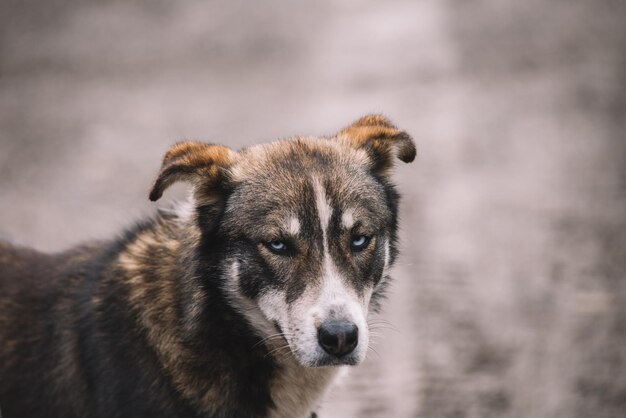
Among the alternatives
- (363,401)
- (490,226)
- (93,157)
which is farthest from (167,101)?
(363,401)

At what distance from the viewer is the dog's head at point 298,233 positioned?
137 inches

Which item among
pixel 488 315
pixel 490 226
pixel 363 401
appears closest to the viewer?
pixel 363 401

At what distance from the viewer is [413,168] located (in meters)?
8.92

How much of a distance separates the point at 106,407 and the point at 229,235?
3.26 ft

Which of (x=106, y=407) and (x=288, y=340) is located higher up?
(x=288, y=340)

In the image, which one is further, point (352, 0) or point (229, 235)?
point (352, 0)

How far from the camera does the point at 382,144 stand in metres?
4.15

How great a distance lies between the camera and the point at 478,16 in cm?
1362

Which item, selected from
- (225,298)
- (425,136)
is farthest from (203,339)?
(425,136)

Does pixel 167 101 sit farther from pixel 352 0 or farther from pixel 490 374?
pixel 490 374

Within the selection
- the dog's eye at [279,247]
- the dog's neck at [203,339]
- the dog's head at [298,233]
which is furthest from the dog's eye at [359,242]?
the dog's neck at [203,339]

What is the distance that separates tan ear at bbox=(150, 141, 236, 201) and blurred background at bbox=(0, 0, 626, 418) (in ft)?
7.06

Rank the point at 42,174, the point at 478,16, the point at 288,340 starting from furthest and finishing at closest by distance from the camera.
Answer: the point at 478,16
the point at 42,174
the point at 288,340

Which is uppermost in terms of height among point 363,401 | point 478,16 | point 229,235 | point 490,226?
point 478,16
